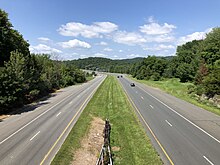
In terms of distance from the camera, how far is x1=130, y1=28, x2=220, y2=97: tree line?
46.8 meters

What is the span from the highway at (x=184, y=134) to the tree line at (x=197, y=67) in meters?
16.0

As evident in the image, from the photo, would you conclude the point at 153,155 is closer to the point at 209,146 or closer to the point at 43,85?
the point at 209,146

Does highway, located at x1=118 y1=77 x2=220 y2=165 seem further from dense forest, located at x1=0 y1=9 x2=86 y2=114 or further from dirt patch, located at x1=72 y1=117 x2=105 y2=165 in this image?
dense forest, located at x1=0 y1=9 x2=86 y2=114

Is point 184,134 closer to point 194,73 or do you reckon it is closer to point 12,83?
point 12,83

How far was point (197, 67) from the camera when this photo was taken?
91250 millimetres

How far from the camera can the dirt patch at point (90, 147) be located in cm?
1616

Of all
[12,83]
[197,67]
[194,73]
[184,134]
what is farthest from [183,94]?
[194,73]

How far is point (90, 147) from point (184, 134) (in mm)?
8653

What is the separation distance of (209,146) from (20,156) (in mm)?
13987

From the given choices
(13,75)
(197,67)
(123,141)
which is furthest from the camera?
(197,67)

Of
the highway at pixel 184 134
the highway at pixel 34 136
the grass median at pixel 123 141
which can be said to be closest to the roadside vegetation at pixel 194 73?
the highway at pixel 184 134

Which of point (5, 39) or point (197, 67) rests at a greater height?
point (5, 39)

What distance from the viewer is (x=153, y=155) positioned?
16.1 meters

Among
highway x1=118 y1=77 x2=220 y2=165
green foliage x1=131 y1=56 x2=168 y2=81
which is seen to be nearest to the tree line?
green foliage x1=131 y1=56 x2=168 y2=81
